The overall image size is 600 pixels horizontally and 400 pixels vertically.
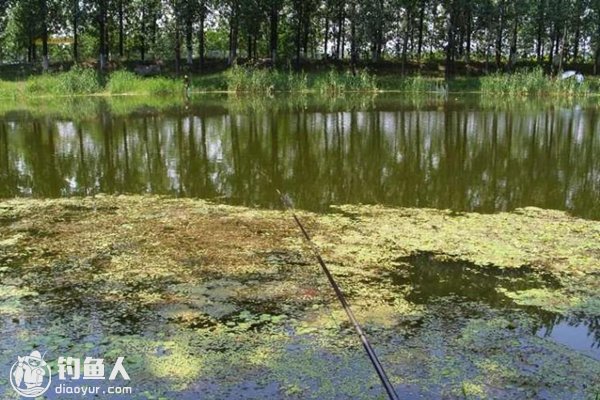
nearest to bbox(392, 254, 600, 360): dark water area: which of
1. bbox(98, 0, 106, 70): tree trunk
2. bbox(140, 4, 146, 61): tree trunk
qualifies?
bbox(98, 0, 106, 70): tree trunk

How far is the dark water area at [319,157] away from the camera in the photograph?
7918 mm

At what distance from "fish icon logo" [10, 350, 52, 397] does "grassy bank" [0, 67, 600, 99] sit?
89.4 ft

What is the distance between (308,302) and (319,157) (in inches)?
260

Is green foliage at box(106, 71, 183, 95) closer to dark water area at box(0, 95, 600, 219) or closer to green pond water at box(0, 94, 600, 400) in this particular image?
dark water area at box(0, 95, 600, 219)

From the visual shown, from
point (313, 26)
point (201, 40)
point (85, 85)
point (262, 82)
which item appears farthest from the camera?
point (313, 26)

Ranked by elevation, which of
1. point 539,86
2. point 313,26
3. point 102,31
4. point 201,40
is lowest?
point 539,86

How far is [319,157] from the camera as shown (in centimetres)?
1077

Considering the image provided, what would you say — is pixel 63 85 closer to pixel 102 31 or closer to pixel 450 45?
pixel 102 31

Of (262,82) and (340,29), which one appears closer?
(262,82)

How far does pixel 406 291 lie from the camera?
4.52 m

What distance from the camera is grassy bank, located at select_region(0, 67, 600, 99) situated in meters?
28.7

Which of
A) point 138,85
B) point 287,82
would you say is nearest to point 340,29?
point 287,82

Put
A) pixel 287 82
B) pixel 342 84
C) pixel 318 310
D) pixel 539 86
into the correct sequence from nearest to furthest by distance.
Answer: pixel 318 310
pixel 539 86
pixel 342 84
pixel 287 82

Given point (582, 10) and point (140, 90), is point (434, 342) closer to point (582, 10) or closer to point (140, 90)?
point (140, 90)
